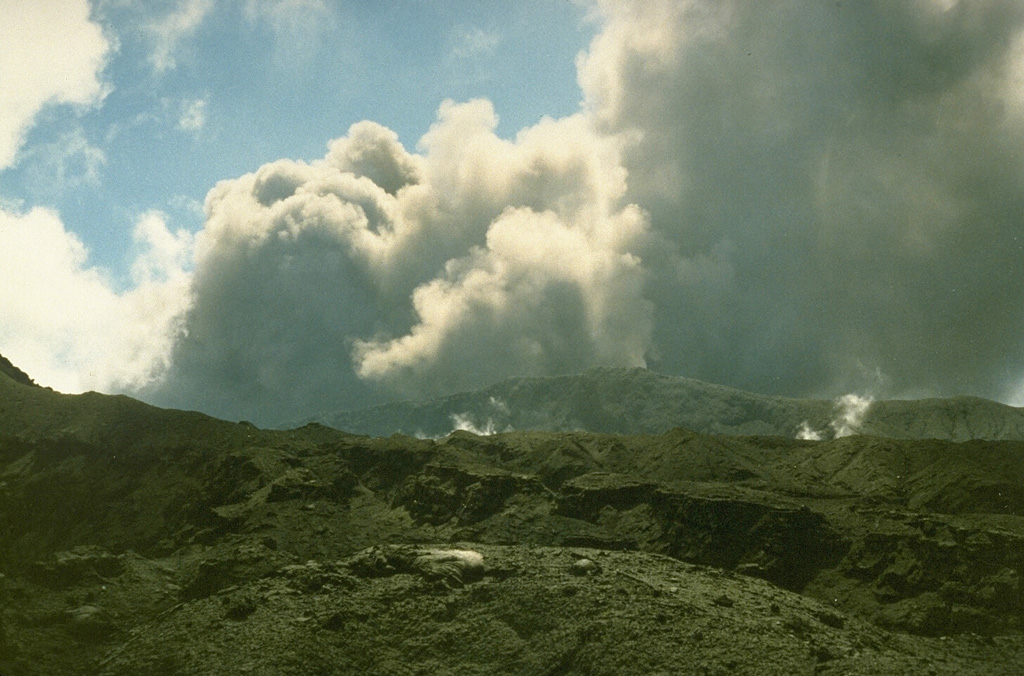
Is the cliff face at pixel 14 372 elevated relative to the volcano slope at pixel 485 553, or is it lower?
elevated

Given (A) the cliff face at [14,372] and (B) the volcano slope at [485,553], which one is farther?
(A) the cliff face at [14,372]

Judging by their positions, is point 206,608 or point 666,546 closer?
point 206,608

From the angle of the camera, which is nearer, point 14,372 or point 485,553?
point 485,553

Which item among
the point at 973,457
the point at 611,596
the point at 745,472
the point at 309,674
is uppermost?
the point at 973,457

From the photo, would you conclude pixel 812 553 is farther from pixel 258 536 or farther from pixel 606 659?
pixel 258 536

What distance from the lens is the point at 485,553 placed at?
259 feet

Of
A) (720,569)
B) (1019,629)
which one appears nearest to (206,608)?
(720,569)

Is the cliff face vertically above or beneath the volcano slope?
above

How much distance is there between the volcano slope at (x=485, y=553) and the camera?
6531cm

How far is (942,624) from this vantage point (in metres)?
74.1

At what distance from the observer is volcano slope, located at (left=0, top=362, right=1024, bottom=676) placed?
65.3m

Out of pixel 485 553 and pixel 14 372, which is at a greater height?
pixel 14 372

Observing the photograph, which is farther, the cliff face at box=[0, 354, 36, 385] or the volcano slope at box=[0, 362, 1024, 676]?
the cliff face at box=[0, 354, 36, 385]

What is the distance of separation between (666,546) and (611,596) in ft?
75.4
